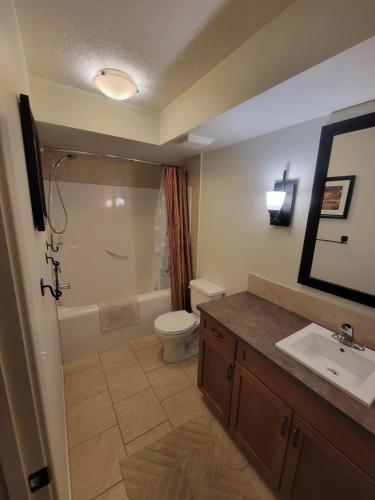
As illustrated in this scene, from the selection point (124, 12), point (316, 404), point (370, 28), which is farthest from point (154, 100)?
point (316, 404)

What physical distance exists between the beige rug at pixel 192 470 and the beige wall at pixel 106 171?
251cm

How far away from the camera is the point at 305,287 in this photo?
1.46m

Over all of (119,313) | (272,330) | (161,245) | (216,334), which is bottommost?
(119,313)

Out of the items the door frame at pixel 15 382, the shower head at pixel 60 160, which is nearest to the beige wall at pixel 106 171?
the shower head at pixel 60 160

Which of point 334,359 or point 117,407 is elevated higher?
point 334,359

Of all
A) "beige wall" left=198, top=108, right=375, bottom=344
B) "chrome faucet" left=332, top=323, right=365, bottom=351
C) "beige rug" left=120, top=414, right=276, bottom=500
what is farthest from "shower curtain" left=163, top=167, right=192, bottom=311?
"chrome faucet" left=332, top=323, right=365, bottom=351

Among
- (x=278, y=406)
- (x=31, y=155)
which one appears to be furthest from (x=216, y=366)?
(x=31, y=155)

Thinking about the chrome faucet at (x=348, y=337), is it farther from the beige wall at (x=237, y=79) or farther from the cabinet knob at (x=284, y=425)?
the beige wall at (x=237, y=79)

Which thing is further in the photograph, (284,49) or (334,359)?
(334,359)

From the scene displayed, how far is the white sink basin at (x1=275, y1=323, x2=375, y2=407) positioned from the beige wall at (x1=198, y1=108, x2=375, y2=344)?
Answer: 233 mm

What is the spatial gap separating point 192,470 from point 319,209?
1778 mm

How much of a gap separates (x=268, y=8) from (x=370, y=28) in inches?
18.1

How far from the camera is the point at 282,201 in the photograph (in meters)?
1.48

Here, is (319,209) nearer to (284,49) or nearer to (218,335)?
(284,49)
